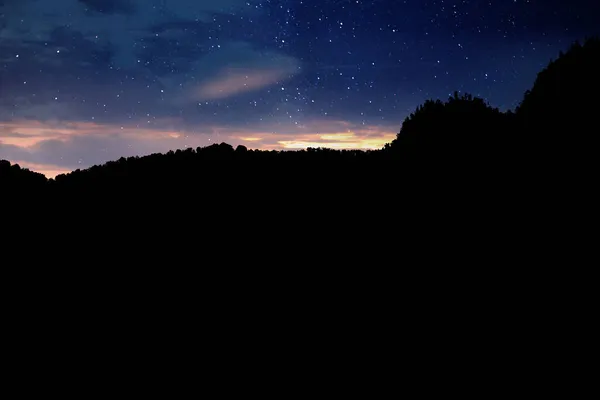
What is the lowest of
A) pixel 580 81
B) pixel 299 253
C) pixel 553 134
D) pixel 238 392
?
pixel 238 392

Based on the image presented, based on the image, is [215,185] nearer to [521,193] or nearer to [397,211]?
[397,211]

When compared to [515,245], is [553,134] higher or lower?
higher

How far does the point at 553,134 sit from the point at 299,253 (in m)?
6.96

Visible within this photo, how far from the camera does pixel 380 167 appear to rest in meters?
14.2

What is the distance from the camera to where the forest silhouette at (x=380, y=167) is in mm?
11688

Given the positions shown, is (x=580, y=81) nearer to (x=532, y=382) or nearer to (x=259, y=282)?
(x=532, y=382)

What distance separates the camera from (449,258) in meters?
11.1

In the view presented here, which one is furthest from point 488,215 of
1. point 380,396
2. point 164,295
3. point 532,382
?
point 164,295

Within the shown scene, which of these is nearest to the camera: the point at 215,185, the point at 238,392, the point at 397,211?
the point at 238,392

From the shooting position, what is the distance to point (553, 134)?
38.3 feet

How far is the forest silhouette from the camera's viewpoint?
11.7m

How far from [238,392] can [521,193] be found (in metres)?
7.94

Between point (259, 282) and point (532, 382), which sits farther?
point (259, 282)

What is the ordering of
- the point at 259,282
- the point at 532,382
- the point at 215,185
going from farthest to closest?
the point at 215,185 < the point at 259,282 < the point at 532,382
